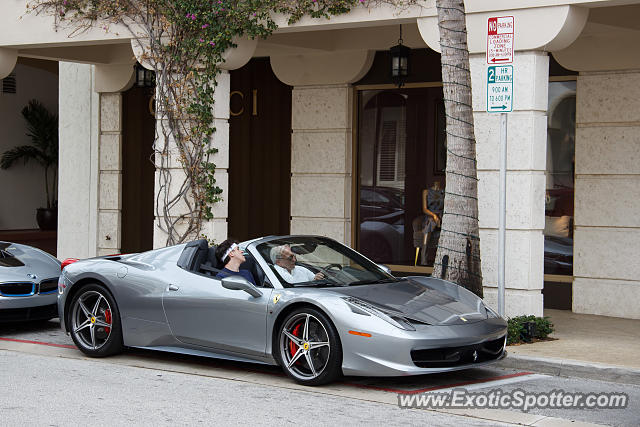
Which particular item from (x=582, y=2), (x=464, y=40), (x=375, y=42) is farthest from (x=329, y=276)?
(x=375, y=42)

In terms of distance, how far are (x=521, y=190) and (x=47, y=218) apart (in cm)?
1479

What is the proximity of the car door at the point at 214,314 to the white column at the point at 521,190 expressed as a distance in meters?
3.41

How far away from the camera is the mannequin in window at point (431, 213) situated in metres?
14.0

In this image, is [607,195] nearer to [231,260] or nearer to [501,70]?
[501,70]

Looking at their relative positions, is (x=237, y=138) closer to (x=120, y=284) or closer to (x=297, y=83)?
(x=297, y=83)

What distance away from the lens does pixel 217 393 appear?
759 cm

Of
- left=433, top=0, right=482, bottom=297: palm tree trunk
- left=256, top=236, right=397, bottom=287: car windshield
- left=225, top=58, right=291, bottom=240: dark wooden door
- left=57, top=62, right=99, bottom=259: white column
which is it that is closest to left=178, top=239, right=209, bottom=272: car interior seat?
left=256, top=236, right=397, bottom=287: car windshield

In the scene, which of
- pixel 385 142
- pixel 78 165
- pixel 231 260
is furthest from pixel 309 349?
pixel 78 165

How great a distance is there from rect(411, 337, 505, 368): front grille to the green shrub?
6.09 ft

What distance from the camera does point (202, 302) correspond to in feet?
27.6

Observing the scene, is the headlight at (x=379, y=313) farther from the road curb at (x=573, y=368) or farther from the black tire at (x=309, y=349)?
the road curb at (x=573, y=368)

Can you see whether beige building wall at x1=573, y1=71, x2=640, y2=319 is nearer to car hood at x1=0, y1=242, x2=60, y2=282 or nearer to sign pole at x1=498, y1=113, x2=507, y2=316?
sign pole at x1=498, y1=113, x2=507, y2=316

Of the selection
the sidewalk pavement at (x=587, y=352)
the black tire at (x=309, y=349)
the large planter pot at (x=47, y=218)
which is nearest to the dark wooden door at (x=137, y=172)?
the large planter pot at (x=47, y=218)

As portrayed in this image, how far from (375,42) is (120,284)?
6.60m
